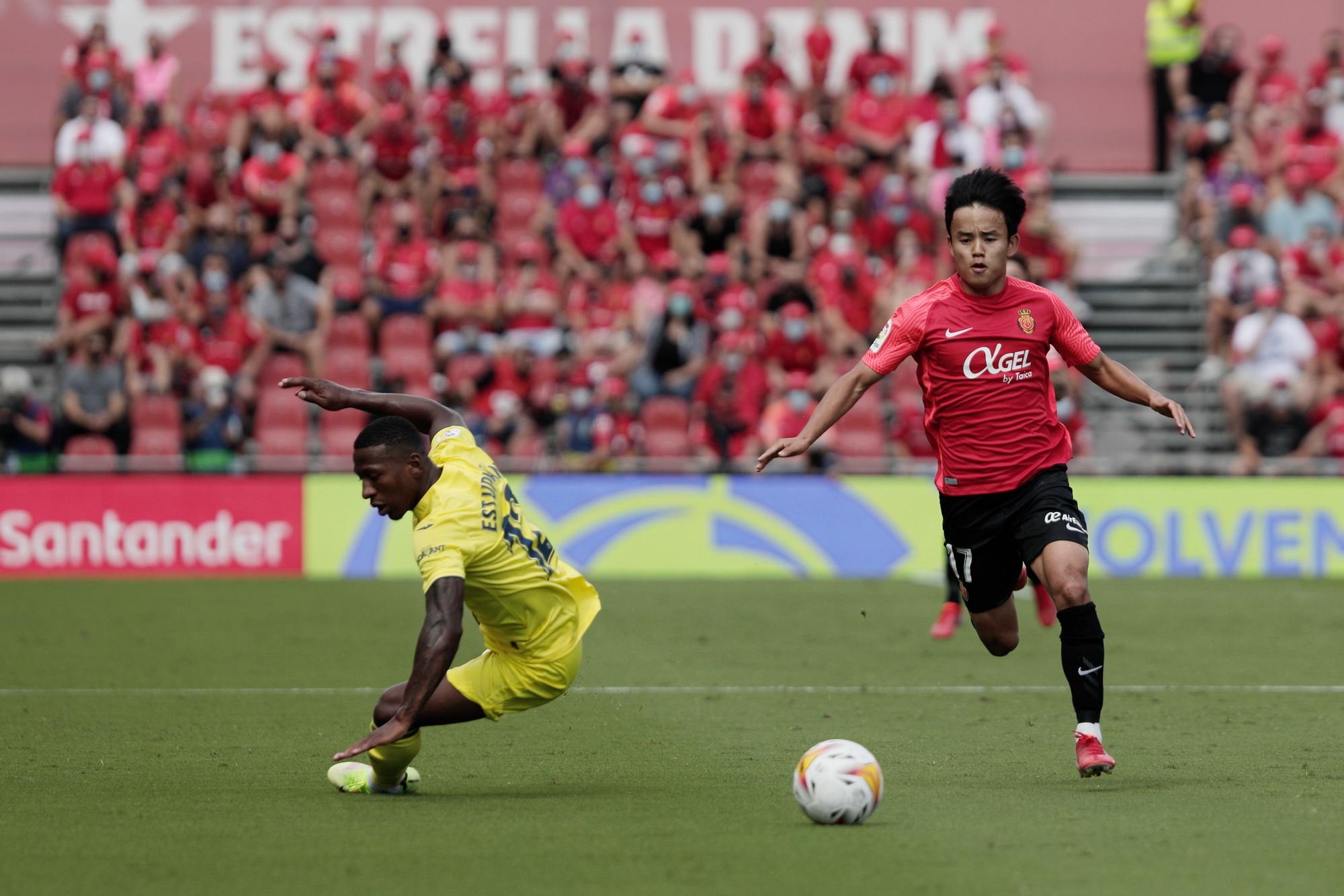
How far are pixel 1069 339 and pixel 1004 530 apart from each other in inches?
32.8

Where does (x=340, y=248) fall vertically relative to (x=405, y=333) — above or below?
above

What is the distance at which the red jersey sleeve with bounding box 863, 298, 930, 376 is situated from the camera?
26.8ft

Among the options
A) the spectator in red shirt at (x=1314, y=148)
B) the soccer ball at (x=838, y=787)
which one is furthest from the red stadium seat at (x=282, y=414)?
the soccer ball at (x=838, y=787)

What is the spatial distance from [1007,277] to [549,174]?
14421 mm

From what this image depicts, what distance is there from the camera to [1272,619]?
1520cm

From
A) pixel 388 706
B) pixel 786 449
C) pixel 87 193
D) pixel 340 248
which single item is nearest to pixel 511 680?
pixel 388 706

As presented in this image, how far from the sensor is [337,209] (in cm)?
2192

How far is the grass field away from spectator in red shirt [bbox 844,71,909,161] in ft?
28.3

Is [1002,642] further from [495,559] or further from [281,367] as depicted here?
[281,367]

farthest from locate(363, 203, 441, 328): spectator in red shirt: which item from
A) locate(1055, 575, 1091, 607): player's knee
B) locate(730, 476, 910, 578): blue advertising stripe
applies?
locate(1055, 575, 1091, 607): player's knee

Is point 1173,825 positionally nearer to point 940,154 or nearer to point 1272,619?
point 1272,619

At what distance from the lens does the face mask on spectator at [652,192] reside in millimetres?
21438

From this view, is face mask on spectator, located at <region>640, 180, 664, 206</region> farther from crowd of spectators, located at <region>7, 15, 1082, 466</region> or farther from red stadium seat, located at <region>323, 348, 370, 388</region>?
red stadium seat, located at <region>323, 348, 370, 388</region>

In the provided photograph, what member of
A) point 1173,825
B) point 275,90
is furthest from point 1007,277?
point 275,90
